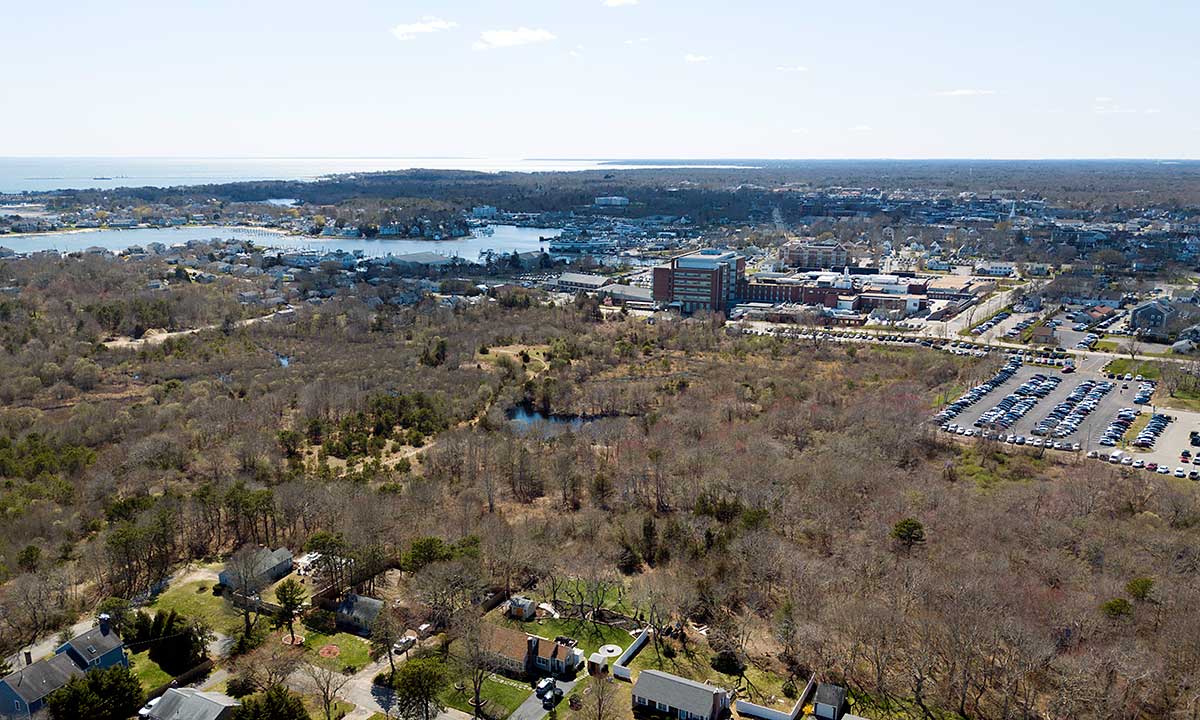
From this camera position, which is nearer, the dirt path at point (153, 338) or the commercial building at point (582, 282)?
the dirt path at point (153, 338)

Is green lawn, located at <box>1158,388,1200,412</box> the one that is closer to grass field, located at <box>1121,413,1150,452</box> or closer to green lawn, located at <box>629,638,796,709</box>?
grass field, located at <box>1121,413,1150,452</box>

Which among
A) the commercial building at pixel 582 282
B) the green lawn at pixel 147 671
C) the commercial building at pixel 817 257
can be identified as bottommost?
the green lawn at pixel 147 671

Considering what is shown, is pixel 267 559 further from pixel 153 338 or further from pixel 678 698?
pixel 153 338

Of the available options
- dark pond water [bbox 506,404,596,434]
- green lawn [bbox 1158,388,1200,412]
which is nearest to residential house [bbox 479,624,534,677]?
dark pond water [bbox 506,404,596,434]

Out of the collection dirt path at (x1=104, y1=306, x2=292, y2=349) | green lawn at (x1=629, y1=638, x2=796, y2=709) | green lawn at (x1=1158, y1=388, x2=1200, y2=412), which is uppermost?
dirt path at (x1=104, y1=306, x2=292, y2=349)

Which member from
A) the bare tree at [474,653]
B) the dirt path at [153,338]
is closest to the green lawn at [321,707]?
the bare tree at [474,653]

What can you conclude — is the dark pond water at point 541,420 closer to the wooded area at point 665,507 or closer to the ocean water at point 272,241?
the wooded area at point 665,507

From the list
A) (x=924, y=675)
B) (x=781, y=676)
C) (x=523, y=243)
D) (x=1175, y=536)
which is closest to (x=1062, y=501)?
(x=1175, y=536)

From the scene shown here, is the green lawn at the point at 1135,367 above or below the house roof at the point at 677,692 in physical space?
above
